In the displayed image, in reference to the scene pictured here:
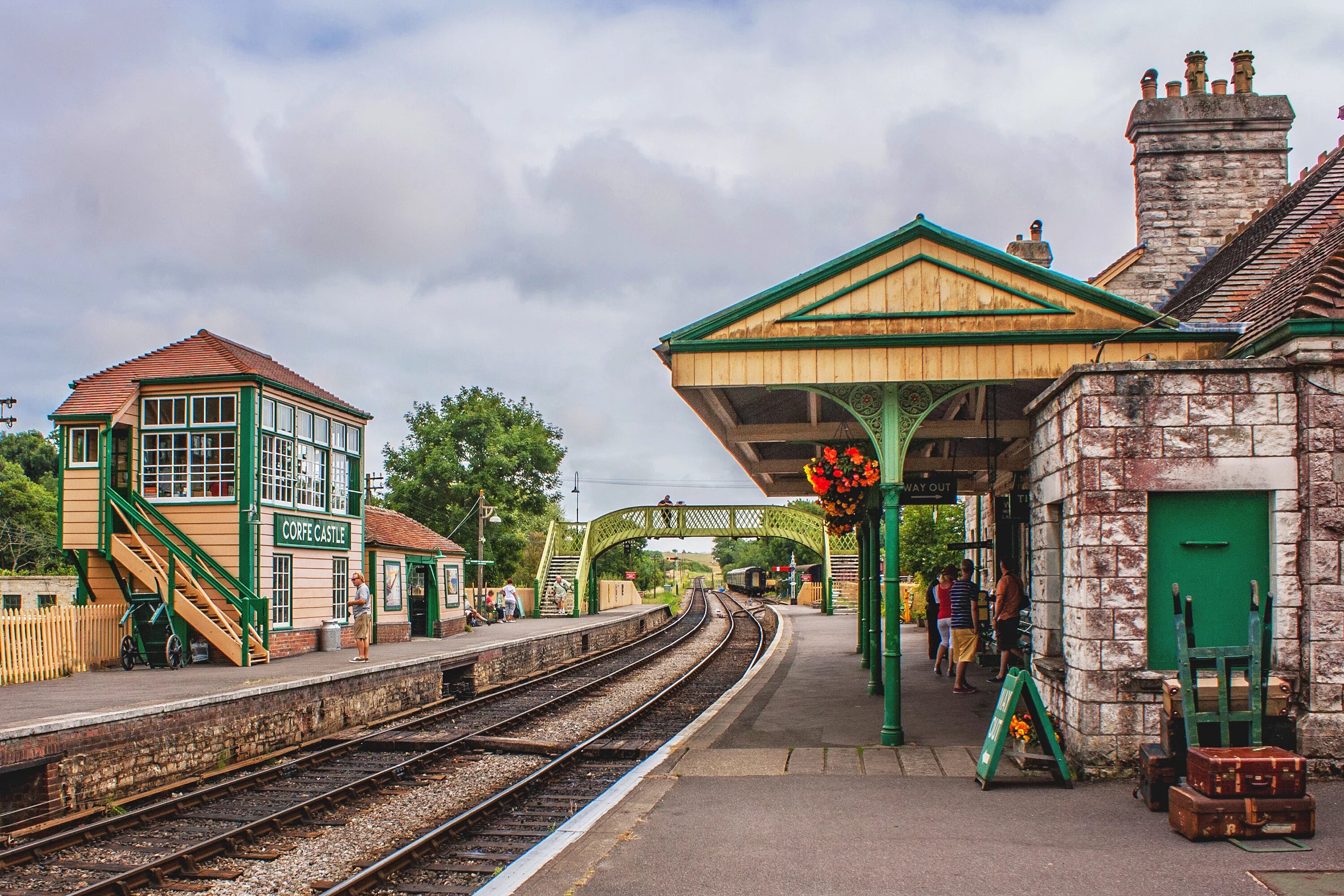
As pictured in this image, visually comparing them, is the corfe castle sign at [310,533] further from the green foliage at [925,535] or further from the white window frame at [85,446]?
the green foliage at [925,535]

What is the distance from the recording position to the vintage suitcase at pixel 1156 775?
20.9ft

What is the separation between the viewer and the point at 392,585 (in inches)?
906

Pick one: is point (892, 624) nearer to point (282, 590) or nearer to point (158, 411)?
point (282, 590)

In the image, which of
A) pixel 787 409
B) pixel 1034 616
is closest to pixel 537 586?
pixel 787 409

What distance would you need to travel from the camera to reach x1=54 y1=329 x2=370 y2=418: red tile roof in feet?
57.9

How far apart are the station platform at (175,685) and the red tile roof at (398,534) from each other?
2581 millimetres

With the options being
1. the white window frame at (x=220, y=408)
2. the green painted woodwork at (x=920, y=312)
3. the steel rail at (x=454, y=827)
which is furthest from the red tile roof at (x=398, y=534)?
the green painted woodwork at (x=920, y=312)

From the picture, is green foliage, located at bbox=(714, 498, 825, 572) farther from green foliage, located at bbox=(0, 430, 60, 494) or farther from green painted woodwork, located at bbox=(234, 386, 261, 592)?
green foliage, located at bbox=(0, 430, 60, 494)

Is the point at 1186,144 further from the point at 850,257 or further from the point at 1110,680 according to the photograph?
the point at 1110,680

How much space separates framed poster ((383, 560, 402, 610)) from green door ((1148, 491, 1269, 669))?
18.1 m

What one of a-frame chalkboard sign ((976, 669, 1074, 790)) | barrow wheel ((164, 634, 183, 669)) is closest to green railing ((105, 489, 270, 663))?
barrow wheel ((164, 634, 183, 669))

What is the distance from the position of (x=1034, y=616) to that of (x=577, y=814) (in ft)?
14.6

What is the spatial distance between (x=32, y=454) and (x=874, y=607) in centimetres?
6400

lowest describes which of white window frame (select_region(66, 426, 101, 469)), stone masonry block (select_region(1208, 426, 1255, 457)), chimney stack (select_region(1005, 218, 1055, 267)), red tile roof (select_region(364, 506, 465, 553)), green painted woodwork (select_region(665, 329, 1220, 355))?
red tile roof (select_region(364, 506, 465, 553))
